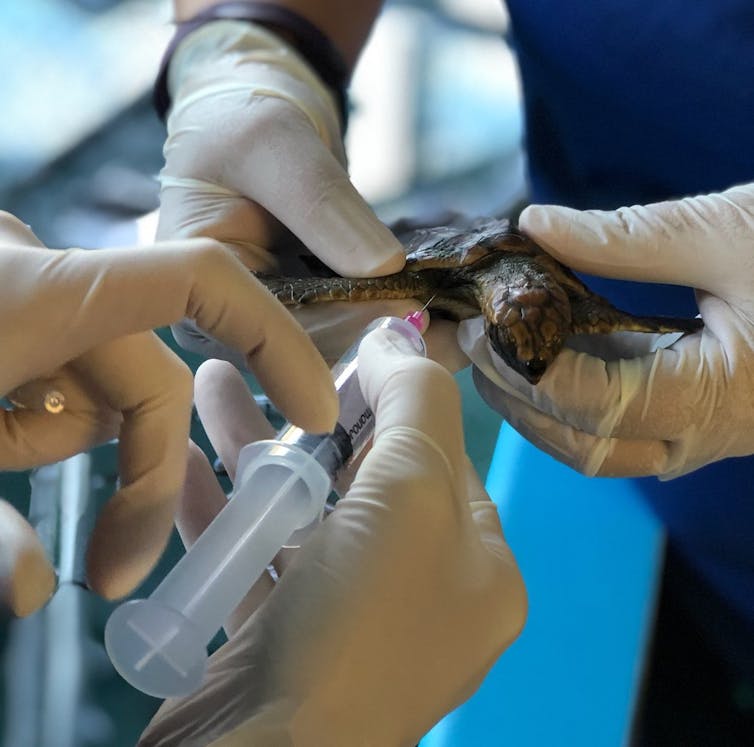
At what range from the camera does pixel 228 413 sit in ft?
2.55

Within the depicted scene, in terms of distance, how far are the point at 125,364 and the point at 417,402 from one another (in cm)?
24

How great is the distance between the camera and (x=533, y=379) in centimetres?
82

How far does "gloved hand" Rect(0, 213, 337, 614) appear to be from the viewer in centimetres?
55

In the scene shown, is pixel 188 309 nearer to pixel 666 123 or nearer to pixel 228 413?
pixel 228 413

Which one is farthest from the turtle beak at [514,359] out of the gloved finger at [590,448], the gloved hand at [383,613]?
the gloved hand at [383,613]

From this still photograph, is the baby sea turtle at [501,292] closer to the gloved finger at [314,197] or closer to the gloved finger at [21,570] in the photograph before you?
the gloved finger at [314,197]

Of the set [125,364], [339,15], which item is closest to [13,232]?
[125,364]

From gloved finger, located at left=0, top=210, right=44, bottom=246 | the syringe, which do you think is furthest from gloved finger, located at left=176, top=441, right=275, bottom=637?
gloved finger, located at left=0, top=210, right=44, bottom=246

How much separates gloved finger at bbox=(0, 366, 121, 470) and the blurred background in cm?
28

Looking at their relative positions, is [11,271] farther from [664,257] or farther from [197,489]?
[664,257]

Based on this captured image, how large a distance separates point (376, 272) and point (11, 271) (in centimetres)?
46

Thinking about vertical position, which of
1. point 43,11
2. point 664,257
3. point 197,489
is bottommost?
point 197,489

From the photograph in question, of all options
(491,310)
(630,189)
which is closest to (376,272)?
(491,310)

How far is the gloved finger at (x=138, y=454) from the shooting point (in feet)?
1.98
